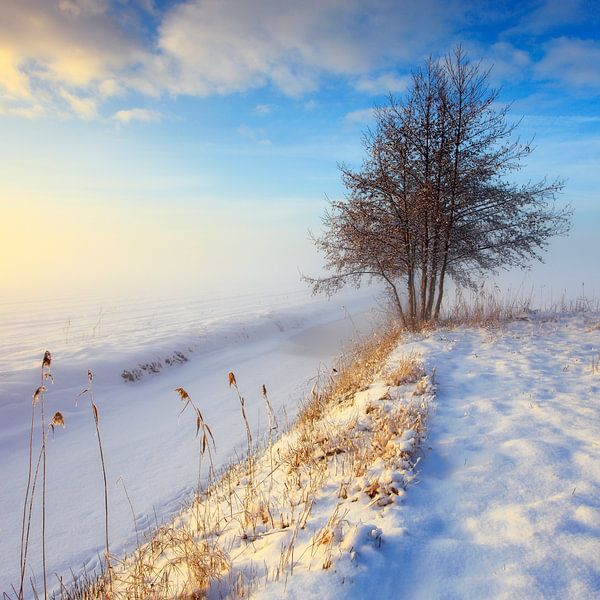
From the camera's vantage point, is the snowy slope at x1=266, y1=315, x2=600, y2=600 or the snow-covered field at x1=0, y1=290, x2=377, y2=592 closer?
the snowy slope at x1=266, y1=315, x2=600, y2=600

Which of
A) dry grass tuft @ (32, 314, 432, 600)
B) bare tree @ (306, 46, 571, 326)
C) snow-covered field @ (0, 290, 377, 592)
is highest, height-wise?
bare tree @ (306, 46, 571, 326)

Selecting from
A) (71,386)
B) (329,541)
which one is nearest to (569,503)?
(329,541)

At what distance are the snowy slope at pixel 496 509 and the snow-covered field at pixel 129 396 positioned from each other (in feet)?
13.2

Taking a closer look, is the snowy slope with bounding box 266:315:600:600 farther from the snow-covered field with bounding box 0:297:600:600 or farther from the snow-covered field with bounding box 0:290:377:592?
the snow-covered field with bounding box 0:290:377:592

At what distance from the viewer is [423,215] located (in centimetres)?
1230

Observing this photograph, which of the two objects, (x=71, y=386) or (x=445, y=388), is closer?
(x=445, y=388)

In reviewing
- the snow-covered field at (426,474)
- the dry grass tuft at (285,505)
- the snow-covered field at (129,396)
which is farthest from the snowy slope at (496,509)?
the snow-covered field at (129,396)

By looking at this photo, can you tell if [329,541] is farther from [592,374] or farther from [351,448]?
[592,374]

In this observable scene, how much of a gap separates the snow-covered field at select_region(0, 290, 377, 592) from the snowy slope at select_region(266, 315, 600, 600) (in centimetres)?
402

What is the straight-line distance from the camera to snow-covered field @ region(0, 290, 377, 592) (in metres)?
5.83

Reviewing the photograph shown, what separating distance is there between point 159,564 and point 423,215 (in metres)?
11.5

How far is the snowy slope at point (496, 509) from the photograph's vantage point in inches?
98.5

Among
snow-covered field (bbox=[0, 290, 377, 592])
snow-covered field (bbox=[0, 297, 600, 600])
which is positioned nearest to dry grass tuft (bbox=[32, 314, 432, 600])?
snow-covered field (bbox=[0, 297, 600, 600])

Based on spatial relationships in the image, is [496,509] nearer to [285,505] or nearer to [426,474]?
[426,474]
